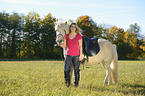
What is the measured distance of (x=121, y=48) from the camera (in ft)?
131

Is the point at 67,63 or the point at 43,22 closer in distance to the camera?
the point at 67,63

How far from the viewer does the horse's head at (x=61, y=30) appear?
4156 mm

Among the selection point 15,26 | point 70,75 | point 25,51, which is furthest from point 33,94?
point 15,26

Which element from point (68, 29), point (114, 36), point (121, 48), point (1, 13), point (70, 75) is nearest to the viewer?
point (68, 29)

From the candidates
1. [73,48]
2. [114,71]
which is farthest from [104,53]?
[73,48]

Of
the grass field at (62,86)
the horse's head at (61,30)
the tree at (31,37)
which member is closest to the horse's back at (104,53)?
the grass field at (62,86)

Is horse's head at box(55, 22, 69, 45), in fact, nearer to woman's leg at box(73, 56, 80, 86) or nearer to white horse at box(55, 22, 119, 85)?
woman's leg at box(73, 56, 80, 86)

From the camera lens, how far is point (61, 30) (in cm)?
428

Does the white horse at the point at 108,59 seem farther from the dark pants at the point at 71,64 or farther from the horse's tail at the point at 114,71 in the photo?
the dark pants at the point at 71,64

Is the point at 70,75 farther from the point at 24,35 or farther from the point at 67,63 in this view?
the point at 24,35

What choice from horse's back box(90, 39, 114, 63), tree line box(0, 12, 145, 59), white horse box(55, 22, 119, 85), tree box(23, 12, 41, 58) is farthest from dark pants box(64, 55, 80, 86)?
tree box(23, 12, 41, 58)

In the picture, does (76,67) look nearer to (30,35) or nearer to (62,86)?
(62,86)

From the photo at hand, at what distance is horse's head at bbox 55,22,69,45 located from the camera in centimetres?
416

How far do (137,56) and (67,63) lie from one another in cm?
4324
